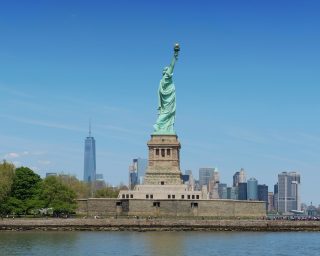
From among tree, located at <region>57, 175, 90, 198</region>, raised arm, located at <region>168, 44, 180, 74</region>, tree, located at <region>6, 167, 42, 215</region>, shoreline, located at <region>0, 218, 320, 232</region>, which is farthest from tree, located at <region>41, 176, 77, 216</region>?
tree, located at <region>57, 175, 90, 198</region>

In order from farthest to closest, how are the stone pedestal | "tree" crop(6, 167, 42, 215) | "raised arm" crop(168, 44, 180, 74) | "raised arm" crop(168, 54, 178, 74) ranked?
"raised arm" crop(168, 54, 178, 74)
"raised arm" crop(168, 44, 180, 74)
the stone pedestal
"tree" crop(6, 167, 42, 215)

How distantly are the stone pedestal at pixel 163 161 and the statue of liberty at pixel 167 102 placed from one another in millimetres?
1739

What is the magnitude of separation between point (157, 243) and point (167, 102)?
43.4 meters

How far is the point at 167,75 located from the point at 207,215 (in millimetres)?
23523

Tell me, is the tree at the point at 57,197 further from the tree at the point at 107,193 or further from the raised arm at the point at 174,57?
the tree at the point at 107,193

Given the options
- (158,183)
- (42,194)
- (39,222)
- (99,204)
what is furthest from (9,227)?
(158,183)

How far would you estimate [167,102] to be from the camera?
383 ft

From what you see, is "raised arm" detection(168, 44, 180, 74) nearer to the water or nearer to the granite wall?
the granite wall

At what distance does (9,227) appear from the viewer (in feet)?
309

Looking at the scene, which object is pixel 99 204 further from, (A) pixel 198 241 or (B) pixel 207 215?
(A) pixel 198 241

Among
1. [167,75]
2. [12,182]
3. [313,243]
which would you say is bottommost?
[313,243]

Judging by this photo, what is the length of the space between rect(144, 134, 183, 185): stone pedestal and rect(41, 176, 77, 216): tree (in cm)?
1257

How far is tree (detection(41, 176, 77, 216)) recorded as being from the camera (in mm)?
103500

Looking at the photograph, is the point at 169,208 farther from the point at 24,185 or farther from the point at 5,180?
the point at 5,180
